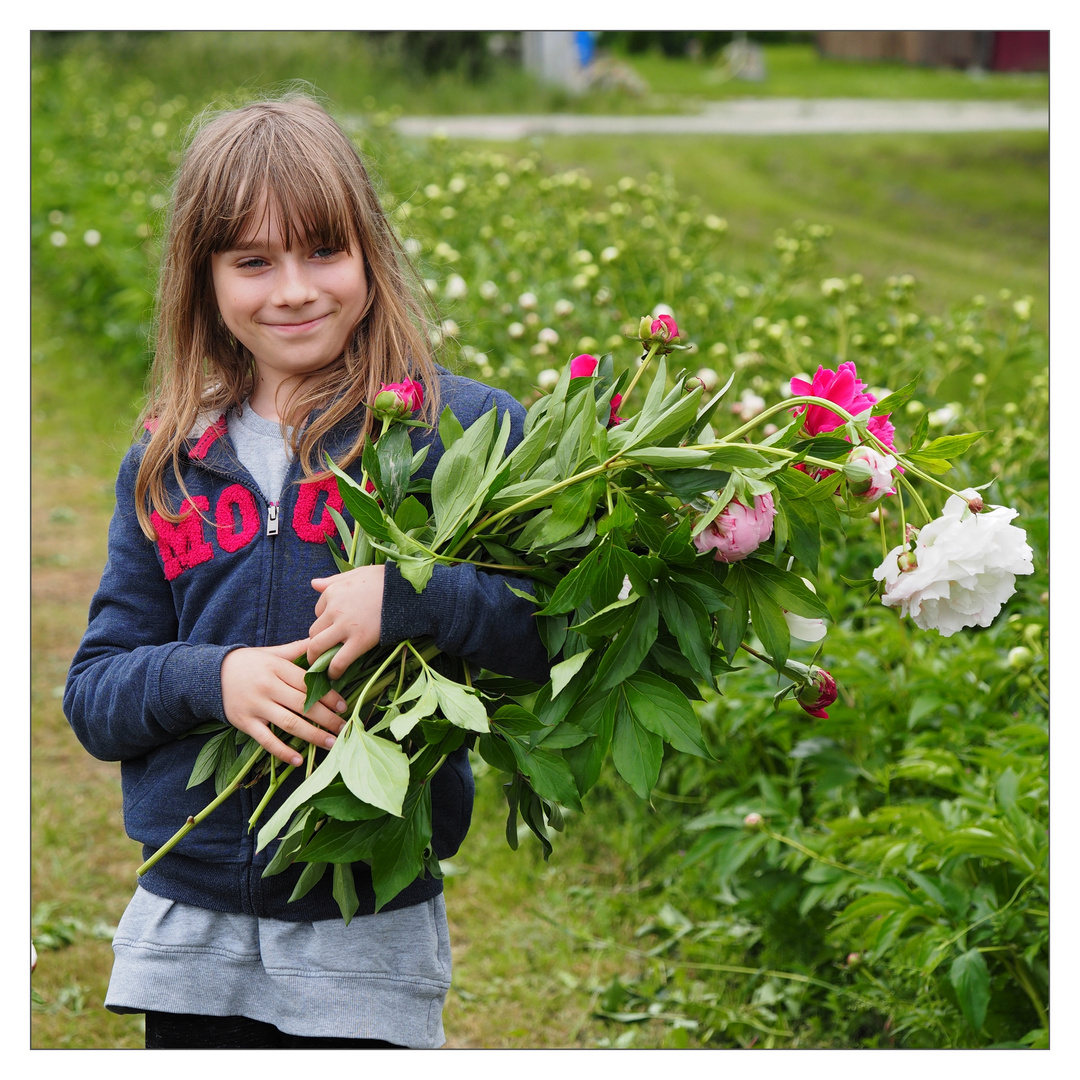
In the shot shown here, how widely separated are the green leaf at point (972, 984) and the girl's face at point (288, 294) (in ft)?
4.13

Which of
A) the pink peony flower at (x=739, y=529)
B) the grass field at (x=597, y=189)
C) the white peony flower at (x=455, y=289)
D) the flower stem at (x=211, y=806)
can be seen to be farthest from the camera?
the white peony flower at (x=455, y=289)

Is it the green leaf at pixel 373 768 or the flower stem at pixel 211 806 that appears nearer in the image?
the green leaf at pixel 373 768

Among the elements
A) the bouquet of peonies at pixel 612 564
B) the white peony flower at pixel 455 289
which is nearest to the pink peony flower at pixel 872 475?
the bouquet of peonies at pixel 612 564

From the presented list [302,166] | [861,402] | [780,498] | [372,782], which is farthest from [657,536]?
[302,166]

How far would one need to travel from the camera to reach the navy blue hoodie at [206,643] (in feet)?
4.46

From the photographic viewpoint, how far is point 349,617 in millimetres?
1187

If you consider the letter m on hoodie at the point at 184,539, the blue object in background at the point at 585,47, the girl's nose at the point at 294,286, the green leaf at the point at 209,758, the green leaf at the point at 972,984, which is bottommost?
the green leaf at the point at 972,984

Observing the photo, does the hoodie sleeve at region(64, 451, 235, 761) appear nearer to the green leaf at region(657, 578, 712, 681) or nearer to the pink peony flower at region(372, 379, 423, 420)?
the pink peony flower at region(372, 379, 423, 420)

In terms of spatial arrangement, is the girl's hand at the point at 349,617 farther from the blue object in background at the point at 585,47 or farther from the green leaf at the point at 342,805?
the blue object in background at the point at 585,47

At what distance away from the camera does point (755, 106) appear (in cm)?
1112

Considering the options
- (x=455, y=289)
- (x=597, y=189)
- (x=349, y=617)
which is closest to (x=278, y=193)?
(x=349, y=617)

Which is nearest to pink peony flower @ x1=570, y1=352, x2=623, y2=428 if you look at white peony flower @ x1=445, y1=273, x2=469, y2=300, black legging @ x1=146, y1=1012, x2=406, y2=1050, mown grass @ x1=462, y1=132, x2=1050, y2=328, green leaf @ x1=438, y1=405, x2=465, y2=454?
green leaf @ x1=438, y1=405, x2=465, y2=454

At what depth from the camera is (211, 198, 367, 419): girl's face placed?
139cm

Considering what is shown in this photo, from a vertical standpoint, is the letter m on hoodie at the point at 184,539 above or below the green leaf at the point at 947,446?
below
